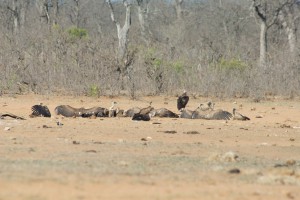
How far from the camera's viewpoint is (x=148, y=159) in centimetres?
788

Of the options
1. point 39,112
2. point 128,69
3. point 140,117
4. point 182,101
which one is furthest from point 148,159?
point 128,69

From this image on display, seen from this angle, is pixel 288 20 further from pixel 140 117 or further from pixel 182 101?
pixel 140 117

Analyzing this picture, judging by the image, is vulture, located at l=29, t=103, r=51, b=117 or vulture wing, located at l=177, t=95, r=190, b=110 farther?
vulture wing, located at l=177, t=95, r=190, b=110

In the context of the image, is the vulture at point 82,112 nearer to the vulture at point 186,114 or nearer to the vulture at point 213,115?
the vulture at point 186,114

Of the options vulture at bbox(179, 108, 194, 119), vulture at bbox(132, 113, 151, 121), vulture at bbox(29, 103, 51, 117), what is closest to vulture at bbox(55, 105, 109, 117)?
vulture at bbox(29, 103, 51, 117)

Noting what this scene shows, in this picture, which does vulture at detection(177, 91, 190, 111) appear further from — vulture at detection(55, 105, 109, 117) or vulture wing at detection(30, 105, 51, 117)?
vulture wing at detection(30, 105, 51, 117)

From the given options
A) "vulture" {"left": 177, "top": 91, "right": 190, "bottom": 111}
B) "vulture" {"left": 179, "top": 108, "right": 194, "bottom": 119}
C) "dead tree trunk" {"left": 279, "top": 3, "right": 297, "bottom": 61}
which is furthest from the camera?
"dead tree trunk" {"left": 279, "top": 3, "right": 297, "bottom": 61}

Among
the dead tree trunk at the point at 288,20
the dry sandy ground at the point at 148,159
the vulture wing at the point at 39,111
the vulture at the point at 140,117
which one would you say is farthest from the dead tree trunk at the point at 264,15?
the vulture wing at the point at 39,111

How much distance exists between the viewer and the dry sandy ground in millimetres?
5863

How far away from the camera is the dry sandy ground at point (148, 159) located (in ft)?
19.2

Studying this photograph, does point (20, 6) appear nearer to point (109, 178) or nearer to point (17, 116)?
point (17, 116)

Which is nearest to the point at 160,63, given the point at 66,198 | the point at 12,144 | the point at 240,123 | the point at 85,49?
the point at 85,49

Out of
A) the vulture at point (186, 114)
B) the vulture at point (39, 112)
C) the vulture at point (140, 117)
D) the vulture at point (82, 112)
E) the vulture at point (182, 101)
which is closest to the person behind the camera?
the vulture at point (140, 117)

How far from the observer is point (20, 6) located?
44.7 m
